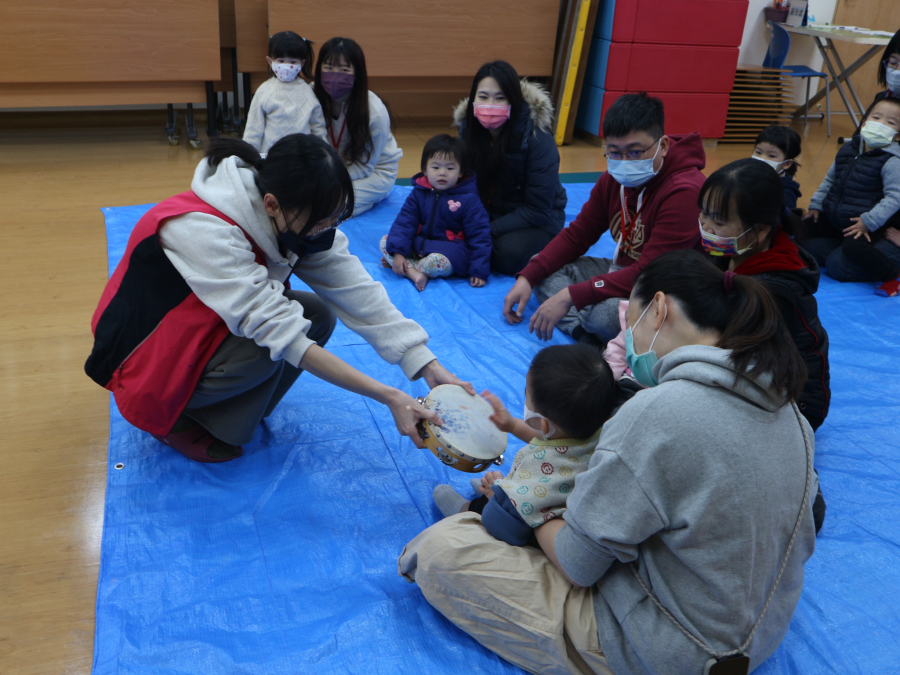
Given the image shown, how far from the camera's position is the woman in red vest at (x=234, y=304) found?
1453 millimetres

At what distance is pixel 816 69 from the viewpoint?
248 inches

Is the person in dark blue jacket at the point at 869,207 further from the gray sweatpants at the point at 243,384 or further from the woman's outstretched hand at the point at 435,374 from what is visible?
the gray sweatpants at the point at 243,384

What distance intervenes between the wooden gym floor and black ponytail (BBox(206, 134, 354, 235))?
82cm

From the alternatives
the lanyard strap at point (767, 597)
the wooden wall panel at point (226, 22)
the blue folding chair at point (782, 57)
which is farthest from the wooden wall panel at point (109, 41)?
the blue folding chair at point (782, 57)

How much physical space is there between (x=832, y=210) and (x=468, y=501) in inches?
98.2

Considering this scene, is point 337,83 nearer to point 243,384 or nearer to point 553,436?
point 243,384

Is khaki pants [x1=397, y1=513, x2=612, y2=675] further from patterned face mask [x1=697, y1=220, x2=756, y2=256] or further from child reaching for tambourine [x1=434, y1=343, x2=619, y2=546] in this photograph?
patterned face mask [x1=697, y1=220, x2=756, y2=256]

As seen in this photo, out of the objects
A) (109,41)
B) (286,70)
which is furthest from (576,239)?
(109,41)

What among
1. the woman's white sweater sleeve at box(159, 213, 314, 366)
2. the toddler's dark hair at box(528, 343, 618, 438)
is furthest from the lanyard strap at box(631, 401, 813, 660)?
the woman's white sweater sleeve at box(159, 213, 314, 366)

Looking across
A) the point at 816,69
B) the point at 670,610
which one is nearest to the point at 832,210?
the point at 670,610

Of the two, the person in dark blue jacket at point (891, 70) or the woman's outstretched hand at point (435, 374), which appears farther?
the person in dark blue jacket at point (891, 70)

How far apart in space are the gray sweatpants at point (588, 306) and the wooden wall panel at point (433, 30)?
266cm

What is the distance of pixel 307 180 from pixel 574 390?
26.2 inches

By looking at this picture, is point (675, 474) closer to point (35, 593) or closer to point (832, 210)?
point (35, 593)
